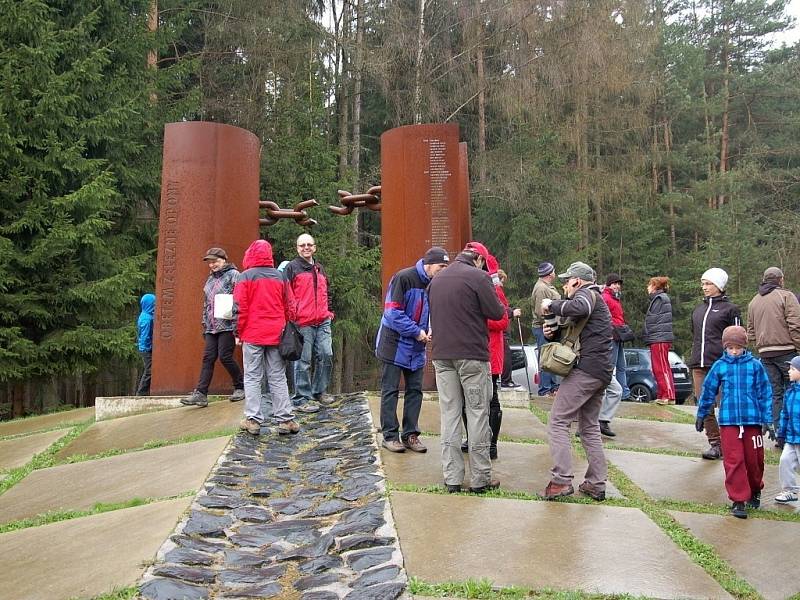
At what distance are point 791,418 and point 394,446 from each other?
3.08 metres

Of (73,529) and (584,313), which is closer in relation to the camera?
(73,529)

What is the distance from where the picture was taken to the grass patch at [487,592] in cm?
354

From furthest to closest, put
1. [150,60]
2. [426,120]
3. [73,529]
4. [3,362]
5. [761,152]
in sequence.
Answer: [761,152] → [426,120] → [150,60] → [3,362] → [73,529]

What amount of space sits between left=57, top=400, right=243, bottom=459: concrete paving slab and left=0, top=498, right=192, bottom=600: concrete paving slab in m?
2.26

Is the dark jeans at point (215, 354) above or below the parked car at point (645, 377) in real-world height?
above

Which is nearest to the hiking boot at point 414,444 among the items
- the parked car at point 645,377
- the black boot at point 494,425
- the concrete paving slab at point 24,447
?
the black boot at point 494,425

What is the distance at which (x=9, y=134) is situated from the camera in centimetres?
1234

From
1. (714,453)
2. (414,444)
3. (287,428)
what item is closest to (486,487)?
(414,444)

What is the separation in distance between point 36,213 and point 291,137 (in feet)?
21.1

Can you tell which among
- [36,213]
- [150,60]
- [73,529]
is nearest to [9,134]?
[36,213]

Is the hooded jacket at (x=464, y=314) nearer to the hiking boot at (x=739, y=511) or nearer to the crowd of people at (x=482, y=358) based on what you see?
the crowd of people at (x=482, y=358)

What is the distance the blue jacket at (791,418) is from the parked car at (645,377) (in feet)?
29.7

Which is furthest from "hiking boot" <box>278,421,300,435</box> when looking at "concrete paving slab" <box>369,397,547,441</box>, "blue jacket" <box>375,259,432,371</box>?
"blue jacket" <box>375,259,432,371</box>

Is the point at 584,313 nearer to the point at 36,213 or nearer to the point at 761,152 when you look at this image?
the point at 36,213
